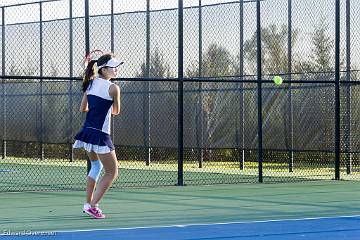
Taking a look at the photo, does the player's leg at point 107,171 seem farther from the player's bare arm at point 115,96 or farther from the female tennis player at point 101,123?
the player's bare arm at point 115,96

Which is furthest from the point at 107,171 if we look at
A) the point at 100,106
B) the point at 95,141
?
the point at 100,106

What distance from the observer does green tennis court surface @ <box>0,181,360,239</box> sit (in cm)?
803

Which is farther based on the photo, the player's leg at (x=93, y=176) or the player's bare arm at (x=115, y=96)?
the player's leg at (x=93, y=176)

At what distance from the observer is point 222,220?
329 inches

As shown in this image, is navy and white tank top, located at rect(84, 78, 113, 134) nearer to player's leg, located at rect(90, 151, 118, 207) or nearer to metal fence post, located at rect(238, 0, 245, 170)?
player's leg, located at rect(90, 151, 118, 207)

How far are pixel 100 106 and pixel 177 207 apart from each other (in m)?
1.82

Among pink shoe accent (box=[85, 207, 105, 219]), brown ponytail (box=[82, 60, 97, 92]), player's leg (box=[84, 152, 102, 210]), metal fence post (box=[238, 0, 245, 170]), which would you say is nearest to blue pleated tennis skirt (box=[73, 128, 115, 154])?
player's leg (box=[84, 152, 102, 210])

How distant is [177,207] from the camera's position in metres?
9.70

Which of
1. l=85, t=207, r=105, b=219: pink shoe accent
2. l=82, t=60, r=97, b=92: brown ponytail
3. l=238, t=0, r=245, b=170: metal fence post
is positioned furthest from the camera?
l=238, t=0, r=245, b=170: metal fence post

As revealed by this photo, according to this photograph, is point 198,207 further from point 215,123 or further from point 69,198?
point 215,123

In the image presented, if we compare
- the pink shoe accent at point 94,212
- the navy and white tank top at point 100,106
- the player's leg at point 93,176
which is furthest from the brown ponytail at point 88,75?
the pink shoe accent at point 94,212

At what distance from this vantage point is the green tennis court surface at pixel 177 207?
26.3ft

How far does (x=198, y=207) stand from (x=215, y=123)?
830 centimetres

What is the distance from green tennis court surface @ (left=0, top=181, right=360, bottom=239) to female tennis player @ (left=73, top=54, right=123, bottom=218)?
1.12 ft
